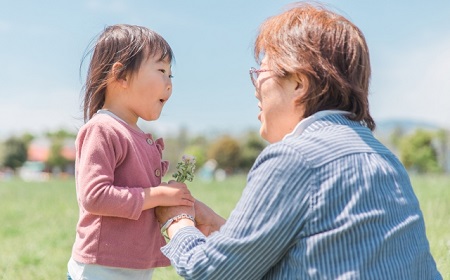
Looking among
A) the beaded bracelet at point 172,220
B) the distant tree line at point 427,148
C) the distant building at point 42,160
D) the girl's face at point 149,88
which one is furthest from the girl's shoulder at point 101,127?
the distant building at point 42,160

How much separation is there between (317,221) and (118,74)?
43.4 inches

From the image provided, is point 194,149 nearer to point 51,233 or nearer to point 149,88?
point 51,233

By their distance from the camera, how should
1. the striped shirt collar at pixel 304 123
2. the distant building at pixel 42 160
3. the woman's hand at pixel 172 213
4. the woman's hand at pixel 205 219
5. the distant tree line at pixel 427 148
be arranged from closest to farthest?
the striped shirt collar at pixel 304 123, the woman's hand at pixel 172 213, the woman's hand at pixel 205 219, the distant tree line at pixel 427 148, the distant building at pixel 42 160

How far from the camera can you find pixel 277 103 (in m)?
2.00

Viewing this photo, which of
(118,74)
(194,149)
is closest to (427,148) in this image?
(194,149)

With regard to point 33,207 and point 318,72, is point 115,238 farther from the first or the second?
point 33,207

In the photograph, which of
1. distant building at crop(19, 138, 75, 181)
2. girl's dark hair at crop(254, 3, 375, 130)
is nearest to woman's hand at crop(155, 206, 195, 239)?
girl's dark hair at crop(254, 3, 375, 130)

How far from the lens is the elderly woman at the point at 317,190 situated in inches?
68.7

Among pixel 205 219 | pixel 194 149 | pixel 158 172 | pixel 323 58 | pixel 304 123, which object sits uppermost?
pixel 323 58

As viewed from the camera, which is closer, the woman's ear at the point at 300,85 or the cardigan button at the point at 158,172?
the woman's ear at the point at 300,85

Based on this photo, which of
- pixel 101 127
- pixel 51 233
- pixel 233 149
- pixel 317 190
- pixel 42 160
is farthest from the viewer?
pixel 42 160

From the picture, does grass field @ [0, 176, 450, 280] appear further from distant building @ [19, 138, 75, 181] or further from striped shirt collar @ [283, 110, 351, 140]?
distant building @ [19, 138, 75, 181]

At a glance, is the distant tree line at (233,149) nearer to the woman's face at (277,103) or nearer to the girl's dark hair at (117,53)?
the girl's dark hair at (117,53)

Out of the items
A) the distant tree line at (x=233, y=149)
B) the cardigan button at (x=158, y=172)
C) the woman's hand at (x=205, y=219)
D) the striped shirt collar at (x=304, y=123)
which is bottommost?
the distant tree line at (x=233, y=149)
